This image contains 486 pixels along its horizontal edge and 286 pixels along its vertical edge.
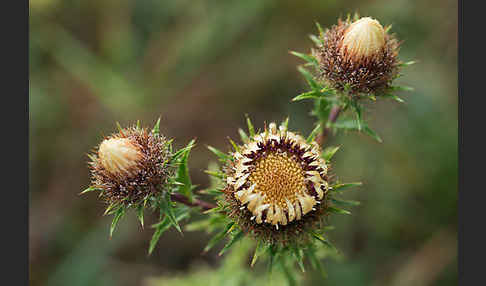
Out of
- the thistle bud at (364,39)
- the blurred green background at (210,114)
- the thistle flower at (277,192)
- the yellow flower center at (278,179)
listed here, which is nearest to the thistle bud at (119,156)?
the thistle flower at (277,192)

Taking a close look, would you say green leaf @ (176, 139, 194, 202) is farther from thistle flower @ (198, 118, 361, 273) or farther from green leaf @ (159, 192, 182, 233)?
thistle flower @ (198, 118, 361, 273)

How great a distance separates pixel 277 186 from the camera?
3.16 m

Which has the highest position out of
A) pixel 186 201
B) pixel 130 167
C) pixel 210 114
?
pixel 210 114

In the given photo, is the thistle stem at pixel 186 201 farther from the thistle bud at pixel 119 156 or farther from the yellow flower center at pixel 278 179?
the yellow flower center at pixel 278 179

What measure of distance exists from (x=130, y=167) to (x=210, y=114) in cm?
343

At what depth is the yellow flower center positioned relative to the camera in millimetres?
3156

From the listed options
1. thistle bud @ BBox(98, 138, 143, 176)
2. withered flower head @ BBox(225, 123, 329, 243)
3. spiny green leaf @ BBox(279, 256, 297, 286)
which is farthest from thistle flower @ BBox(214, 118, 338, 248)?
thistle bud @ BBox(98, 138, 143, 176)

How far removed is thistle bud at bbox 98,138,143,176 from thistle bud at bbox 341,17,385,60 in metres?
2.04

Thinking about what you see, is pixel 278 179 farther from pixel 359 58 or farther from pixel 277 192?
pixel 359 58

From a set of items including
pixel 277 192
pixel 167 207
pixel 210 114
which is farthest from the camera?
pixel 210 114

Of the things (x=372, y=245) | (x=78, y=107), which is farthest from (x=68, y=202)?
(x=372, y=245)

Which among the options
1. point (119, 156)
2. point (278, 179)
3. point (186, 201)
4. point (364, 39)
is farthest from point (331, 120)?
point (119, 156)

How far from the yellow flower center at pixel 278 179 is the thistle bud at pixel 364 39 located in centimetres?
111

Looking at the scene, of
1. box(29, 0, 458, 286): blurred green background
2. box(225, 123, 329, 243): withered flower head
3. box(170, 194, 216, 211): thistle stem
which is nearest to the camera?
box(225, 123, 329, 243): withered flower head
